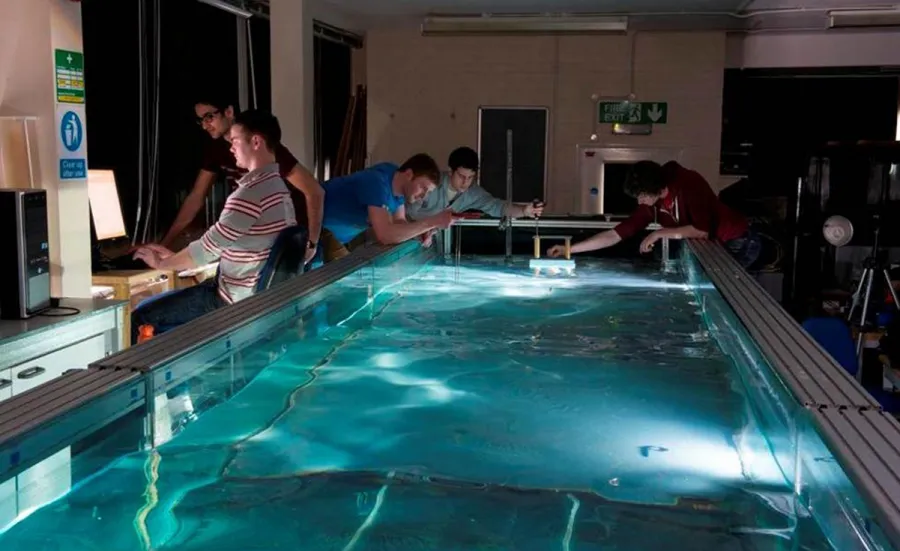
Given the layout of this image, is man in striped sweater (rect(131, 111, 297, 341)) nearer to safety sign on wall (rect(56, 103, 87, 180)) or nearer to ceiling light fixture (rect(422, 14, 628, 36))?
safety sign on wall (rect(56, 103, 87, 180))

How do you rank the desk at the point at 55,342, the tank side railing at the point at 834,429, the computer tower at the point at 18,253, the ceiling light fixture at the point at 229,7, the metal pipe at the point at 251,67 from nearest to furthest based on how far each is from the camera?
the tank side railing at the point at 834,429 → the desk at the point at 55,342 → the computer tower at the point at 18,253 → the ceiling light fixture at the point at 229,7 → the metal pipe at the point at 251,67

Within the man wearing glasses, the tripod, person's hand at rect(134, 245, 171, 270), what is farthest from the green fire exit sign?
person's hand at rect(134, 245, 171, 270)

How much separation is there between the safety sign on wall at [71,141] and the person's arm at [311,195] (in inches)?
36.5

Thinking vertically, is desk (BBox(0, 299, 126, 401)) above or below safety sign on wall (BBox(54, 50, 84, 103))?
below

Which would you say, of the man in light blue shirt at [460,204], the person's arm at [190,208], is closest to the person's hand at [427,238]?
the man in light blue shirt at [460,204]

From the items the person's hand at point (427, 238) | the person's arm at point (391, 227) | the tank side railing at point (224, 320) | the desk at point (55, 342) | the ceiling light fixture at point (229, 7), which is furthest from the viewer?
the ceiling light fixture at point (229, 7)

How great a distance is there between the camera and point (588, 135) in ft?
28.5

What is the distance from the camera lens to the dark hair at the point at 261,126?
150 inches

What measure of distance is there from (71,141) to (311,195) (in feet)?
3.47

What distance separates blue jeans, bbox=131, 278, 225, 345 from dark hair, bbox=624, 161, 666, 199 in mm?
2391

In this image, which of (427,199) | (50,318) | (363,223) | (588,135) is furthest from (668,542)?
(588,135)

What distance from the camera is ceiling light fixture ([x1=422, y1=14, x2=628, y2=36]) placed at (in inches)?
291

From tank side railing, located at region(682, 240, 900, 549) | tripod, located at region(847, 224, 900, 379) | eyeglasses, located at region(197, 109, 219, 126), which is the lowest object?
tripod, located at region(847, 224, 900, 379)

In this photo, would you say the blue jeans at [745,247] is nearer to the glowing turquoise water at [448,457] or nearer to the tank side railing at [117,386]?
the glowing turquoise water at [448,457]
